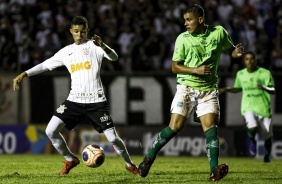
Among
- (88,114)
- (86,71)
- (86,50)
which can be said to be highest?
(86,50)

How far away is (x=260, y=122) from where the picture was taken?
17516mm

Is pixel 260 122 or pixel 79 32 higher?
pixel 79 32

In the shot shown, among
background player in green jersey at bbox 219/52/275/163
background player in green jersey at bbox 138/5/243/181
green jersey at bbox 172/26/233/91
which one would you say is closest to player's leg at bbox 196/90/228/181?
background player in green jersey at bbox 138/5/243/181

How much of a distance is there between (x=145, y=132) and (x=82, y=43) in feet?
28.4

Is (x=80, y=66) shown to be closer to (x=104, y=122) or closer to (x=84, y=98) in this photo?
(x=84, y=98)

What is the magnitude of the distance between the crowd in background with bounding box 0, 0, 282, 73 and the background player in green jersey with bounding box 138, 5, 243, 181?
947cm

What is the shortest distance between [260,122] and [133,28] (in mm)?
6140

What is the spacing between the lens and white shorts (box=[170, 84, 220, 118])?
11086mm

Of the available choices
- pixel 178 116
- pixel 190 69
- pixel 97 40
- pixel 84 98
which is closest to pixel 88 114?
pixel 84 98

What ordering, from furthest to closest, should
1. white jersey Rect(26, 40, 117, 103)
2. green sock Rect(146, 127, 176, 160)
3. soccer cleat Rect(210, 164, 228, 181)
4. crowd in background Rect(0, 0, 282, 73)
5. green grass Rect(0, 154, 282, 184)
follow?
crowd in background Rect(0, 0, 282, 73) < white jersey Rect(26, 40, 117, 103) < green grass Rect(0, 154, 282, 184) < green sock Rect(146, 127, 176, 160) < soccer cleat Rect(210, 164, 228, 181)

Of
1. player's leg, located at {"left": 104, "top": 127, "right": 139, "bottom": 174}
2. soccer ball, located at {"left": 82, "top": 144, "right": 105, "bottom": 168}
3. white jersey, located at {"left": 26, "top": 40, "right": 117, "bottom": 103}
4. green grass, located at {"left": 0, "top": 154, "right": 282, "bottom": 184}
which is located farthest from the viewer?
white jersey, located at {"left": 26, "top": 40, "right": 117, "bottom": 103}

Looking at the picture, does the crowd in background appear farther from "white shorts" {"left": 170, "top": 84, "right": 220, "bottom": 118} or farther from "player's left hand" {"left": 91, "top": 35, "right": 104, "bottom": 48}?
"white shorts" {"left": 170, "top": 84, "right": 220, "bottom": 118}

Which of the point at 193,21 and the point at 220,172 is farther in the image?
the point at 193,21

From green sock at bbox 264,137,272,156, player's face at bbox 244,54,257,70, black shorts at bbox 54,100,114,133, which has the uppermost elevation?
player's face at bbox 244,54,257,70
